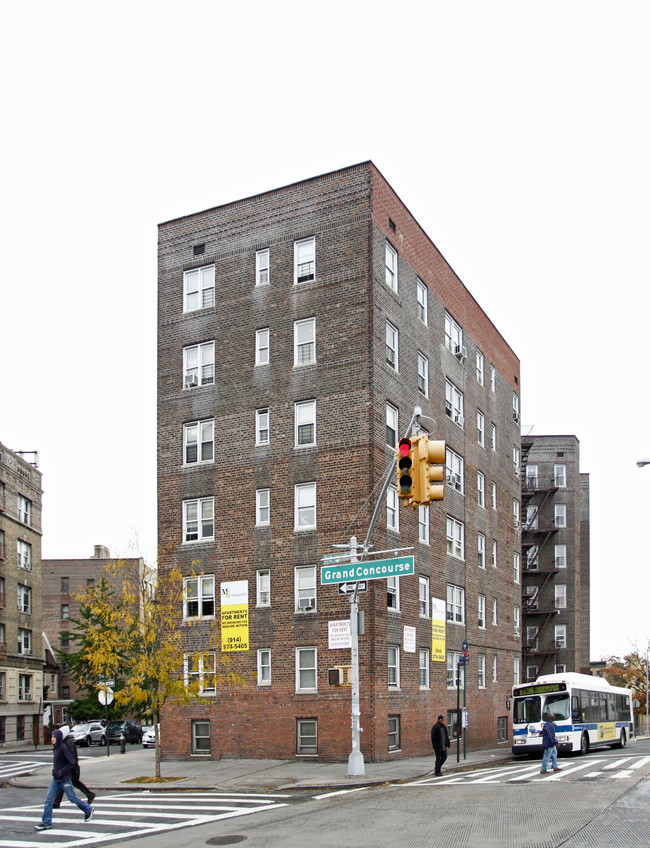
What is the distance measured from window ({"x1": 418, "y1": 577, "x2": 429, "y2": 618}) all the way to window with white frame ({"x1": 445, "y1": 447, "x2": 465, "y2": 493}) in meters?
5.61

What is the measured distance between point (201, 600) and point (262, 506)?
13.5 feet

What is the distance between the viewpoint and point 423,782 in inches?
966

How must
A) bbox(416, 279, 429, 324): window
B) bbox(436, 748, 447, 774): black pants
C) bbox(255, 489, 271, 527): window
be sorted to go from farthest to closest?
bbox(416, 279, 429, 324): window, bbox(255, 489, 271, 527): window, bbox(436, 748, 447, 774): black pants

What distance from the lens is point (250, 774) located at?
28156 mm

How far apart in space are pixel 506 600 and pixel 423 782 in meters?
26.3

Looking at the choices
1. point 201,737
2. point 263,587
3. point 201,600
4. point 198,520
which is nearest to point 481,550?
point 263,587

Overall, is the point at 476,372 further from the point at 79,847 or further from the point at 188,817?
the point at 79,847

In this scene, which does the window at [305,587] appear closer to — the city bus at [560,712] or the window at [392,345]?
the window at [392,345]

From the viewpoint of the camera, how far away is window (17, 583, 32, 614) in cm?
6247

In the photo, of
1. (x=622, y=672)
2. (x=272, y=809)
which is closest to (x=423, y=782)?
(x=272, y=809)

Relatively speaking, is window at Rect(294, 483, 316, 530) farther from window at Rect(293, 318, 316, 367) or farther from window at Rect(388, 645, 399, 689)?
window at Rect(388, 645, 399, 689)

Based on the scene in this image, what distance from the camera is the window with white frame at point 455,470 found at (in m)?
42.5

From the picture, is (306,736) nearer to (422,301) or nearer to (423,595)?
(423,595)

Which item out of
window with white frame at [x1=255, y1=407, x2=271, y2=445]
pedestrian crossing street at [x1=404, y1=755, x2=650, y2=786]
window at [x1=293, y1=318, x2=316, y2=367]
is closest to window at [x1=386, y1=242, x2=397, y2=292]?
window at [x1=293, y1=318, x2=316, y2=367]
